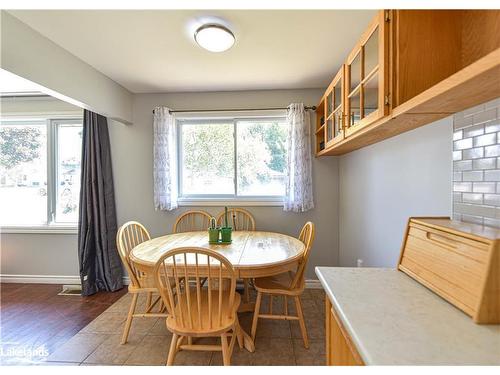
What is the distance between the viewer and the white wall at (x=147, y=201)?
288cm

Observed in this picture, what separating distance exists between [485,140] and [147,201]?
9.95ft

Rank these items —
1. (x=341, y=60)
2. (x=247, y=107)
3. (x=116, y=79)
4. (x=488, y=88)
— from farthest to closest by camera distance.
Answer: (x=247, y=107), (x=116, y=79), (x=341, y=60), (x=488, y=88)

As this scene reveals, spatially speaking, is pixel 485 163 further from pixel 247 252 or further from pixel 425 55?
pixel 247 252

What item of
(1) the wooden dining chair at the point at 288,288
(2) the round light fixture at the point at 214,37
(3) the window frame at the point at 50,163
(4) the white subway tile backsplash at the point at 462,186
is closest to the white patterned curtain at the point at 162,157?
(3) the window frame at the point at 50,163

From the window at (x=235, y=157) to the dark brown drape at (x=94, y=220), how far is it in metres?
0.91

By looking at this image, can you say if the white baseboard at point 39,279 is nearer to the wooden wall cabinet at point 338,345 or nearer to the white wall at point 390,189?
the wooden wall cabinet at point 338,345

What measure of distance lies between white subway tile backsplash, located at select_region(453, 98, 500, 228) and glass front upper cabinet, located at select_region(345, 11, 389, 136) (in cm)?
33

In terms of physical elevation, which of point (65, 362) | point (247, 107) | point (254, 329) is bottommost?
point (65, 362)

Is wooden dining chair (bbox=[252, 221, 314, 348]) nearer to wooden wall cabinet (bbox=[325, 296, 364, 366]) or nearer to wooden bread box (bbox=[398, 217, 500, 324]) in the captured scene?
wooden wall cabinet (bbox=[325, 296, 364, 366])

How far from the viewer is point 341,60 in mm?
2145

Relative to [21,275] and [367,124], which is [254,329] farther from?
[21,275]

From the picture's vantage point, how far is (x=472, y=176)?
3.31 feet

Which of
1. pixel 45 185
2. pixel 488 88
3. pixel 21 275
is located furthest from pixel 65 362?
pixel 488 88

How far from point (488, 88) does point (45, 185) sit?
4.10 m
